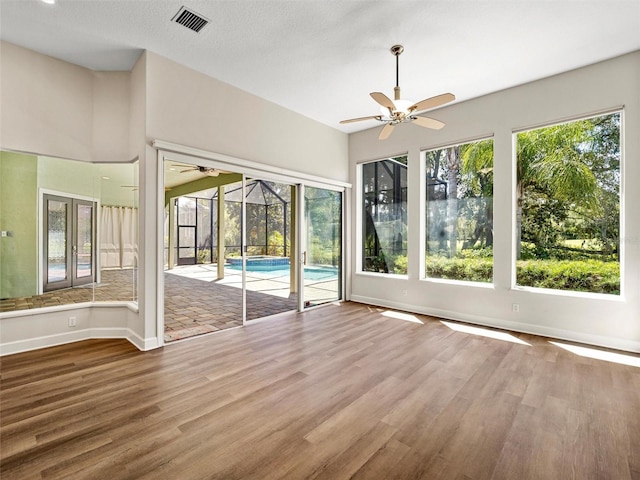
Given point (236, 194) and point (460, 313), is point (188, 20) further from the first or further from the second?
point (236, 194)

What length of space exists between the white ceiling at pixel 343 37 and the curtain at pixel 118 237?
1.90 metres

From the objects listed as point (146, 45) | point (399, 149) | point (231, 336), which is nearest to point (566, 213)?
point (399, 149)

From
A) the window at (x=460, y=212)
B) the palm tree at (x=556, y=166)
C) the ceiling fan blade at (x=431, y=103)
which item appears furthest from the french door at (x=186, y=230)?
the palm tree at (x=556, y=166)

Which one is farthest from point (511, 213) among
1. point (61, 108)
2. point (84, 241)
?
point (61, 108)

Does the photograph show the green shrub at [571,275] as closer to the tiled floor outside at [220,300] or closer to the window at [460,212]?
the window at [460,212]

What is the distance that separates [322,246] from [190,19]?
3934mm

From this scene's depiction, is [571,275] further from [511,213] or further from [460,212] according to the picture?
[460,212]

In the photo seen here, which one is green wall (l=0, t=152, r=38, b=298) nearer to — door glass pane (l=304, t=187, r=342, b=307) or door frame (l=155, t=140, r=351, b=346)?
door frame (l=155, t=140, r=351, b=346)

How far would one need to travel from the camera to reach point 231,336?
407 centimetres

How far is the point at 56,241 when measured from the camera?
3.99 m

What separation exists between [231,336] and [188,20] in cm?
364

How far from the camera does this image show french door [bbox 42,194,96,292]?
3.89 metres

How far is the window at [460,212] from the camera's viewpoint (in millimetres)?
4699

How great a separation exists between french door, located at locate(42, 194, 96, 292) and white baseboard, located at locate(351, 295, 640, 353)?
4.78 meters
